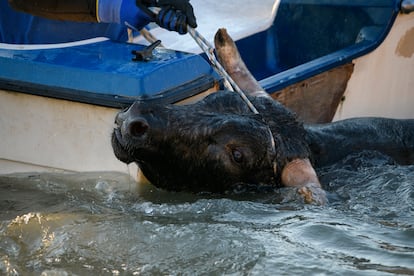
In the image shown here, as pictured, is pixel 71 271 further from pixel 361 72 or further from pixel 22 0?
pixel 361 72

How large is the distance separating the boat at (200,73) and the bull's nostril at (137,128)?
12.7 inches

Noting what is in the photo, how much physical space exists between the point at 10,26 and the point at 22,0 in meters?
0.36

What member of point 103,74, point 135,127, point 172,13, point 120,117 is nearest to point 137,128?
point 135,127

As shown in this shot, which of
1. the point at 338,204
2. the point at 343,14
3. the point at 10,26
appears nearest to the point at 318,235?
the point at 338,204

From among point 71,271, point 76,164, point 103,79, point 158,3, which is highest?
point 158,3

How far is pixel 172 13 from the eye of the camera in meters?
4.82

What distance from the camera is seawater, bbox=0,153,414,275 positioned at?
4.03 m

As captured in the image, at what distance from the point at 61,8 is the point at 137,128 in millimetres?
1059

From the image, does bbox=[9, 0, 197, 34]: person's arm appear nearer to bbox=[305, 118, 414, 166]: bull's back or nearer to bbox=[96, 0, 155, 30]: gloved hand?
bbox=[96, 0, 155, 30]: gloved hand

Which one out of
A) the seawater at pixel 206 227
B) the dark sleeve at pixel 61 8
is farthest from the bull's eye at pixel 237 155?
the dark sleeve at pixel 61 8

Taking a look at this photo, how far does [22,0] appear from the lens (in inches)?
204

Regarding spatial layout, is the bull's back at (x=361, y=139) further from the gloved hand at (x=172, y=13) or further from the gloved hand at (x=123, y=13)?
the gloved hand at (x=123, y=13)

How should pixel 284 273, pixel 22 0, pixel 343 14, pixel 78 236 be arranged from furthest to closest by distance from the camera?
pixel 343 14 → pixel 22 0 → pixel 78 236 → pixel 284 273

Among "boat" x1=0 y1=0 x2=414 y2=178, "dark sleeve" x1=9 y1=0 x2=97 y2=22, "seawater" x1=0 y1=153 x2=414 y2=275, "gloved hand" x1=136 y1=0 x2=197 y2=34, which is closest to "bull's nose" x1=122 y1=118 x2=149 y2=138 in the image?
"boat" x1=0 y1=0 x2=414 y2=178
